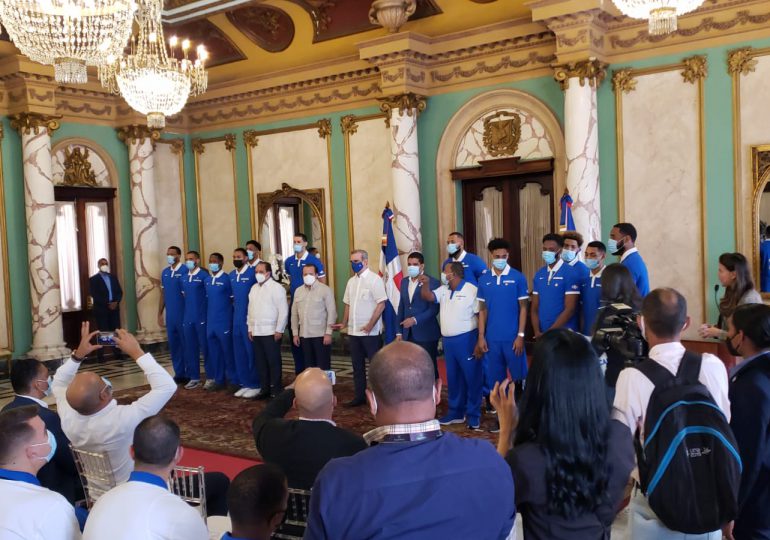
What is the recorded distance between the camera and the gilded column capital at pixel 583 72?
801cm

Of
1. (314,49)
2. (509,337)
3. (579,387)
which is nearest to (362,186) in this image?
(314,49)

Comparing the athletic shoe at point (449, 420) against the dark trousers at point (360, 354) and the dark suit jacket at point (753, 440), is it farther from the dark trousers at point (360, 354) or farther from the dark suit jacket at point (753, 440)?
the dark suit jacket at point (753, 440)

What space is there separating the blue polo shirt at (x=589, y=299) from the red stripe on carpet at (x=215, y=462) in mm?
2831

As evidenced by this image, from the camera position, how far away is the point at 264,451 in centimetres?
270

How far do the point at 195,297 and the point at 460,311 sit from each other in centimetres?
388

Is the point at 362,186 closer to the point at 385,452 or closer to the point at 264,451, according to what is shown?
the point at 264,451

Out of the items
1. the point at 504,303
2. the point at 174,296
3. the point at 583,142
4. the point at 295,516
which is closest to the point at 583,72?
the point at 583,142

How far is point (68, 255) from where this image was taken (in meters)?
10.8

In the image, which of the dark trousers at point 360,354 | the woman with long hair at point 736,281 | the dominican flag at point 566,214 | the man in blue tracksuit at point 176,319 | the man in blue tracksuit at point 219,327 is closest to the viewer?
the woman with long hair at point 736,281

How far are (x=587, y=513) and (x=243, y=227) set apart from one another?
10.1m

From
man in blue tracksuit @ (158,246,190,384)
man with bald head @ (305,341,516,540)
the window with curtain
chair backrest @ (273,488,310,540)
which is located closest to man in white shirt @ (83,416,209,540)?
chair backrest @ (273,488,310,540)

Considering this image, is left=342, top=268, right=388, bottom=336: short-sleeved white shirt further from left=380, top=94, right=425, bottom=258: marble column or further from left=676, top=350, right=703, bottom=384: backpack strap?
left=676, top=350, right=703, bottom=384: backpack strap

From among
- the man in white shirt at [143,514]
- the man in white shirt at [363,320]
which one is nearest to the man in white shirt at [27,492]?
the man in white shirt at [143,514]

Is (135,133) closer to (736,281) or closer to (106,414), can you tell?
(106,414)
